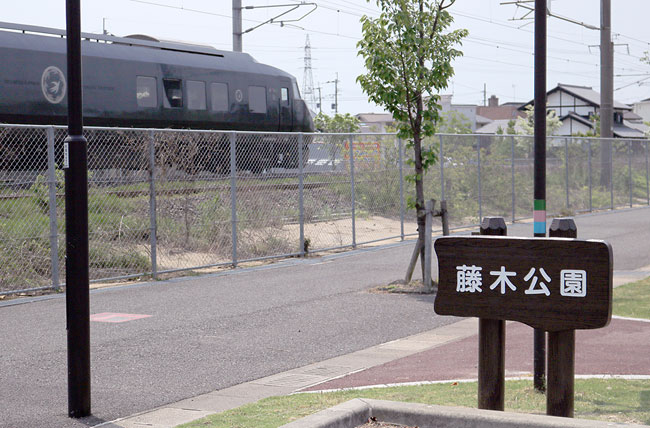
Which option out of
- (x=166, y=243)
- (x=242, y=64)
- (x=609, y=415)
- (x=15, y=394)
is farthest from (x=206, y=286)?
(x=242, y=64)

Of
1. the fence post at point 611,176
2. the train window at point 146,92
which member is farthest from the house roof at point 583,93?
the train window at point 146,92

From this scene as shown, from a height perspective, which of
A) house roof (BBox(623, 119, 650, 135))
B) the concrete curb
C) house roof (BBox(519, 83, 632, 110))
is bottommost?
the concrete curb

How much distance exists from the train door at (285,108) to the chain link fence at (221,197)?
3.84m

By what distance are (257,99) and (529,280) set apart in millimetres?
20902

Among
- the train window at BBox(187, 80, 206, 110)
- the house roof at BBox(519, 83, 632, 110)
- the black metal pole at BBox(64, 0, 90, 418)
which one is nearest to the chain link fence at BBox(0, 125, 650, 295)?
the train window at BBox(187, 80, 206, 110)

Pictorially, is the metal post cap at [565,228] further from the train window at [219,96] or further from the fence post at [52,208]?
the train window at [219,96]

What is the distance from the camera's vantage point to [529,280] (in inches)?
196

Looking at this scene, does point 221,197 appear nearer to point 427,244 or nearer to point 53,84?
point 427,244

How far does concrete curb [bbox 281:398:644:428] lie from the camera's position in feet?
15.1

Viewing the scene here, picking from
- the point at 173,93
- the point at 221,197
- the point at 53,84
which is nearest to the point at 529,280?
the point at 221,197

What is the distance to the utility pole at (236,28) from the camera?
26.3 meters

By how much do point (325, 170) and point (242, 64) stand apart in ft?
29.7

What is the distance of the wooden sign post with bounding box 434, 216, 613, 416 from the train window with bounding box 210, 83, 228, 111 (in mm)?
19060

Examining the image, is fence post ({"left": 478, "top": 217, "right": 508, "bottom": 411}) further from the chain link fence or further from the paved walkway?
the chain link fence
